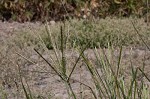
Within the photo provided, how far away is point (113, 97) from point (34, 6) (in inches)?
281

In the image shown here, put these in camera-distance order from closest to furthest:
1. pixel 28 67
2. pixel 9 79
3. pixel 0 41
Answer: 1. pixel 9 79
2. pixel 28 67
3. pixel 0 41

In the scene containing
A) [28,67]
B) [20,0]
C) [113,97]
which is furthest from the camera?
[20,0]

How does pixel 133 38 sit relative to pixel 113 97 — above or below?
below

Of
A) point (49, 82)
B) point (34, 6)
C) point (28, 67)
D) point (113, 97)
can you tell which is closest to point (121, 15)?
point (34, 6)

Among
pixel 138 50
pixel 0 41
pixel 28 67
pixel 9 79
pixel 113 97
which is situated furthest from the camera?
pixel 0 41

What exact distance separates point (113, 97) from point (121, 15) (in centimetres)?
709

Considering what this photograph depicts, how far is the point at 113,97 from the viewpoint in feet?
5.98

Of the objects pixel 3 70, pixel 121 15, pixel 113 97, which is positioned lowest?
pixel 121 15

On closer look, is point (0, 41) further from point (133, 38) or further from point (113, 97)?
point (113, 97)

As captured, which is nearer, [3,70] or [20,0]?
[3,70]

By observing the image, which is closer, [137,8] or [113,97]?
[113,97]

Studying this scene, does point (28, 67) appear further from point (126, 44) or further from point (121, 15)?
point (121, 15)

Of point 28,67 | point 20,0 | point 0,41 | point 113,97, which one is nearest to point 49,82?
point 28,67

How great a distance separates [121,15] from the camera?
8.84m
